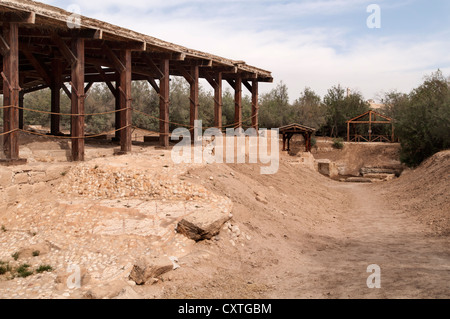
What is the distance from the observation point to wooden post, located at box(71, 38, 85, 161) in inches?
444

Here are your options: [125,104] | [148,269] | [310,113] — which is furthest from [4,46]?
[310,113]

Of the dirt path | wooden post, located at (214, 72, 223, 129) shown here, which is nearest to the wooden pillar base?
the dirt path

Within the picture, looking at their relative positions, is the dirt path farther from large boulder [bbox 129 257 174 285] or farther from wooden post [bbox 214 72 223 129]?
wooden post [bbox 214 72 223 129]

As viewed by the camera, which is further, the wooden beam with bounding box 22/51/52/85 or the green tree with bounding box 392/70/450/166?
the green tree with bounding box 392/70/450/166

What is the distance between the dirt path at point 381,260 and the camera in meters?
6.20

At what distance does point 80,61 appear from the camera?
1141 centimetres

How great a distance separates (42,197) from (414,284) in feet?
24.4

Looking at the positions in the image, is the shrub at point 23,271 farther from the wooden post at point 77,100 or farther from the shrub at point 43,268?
the wooden post at point 77,100

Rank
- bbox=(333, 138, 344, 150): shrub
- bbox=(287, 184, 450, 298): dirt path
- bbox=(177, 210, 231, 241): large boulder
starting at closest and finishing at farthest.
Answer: bbox=(287, 184, 450, 298): dirt path < bbox=(177, 210, 231, 241): large boulder < bbox=(333, 138, 344, 150): shrub

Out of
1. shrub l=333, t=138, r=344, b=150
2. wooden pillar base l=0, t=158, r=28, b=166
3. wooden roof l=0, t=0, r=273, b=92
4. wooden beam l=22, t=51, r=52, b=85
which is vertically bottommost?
wooden pillar base l=0, t=158, r=28, b=166

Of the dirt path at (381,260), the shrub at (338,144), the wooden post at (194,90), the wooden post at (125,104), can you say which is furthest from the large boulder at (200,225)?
the shrub at (338,144)

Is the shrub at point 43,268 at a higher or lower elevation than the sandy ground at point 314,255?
higher

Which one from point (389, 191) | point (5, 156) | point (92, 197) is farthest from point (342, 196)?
point (5, 156)

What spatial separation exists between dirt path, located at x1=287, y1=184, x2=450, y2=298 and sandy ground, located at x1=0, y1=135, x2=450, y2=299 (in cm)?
2
